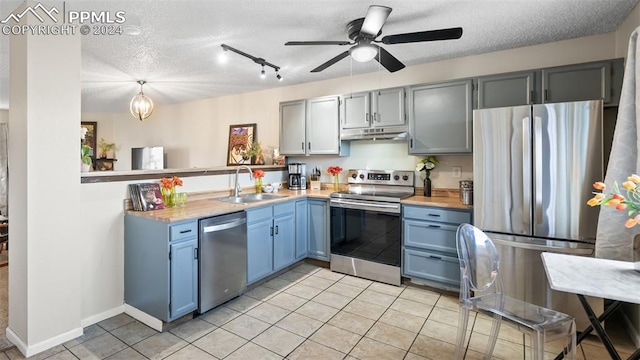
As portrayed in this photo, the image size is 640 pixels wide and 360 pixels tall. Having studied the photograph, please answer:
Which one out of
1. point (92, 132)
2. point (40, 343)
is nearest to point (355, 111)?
point (40, 343)

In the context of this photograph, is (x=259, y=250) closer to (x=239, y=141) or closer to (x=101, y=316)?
(x=101, y=316)

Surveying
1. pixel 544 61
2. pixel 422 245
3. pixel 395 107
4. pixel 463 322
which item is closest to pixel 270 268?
pixel 422 245

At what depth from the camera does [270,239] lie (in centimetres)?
322

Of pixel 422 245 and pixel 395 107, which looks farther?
pixel 395 107

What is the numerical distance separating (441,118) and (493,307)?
199cm

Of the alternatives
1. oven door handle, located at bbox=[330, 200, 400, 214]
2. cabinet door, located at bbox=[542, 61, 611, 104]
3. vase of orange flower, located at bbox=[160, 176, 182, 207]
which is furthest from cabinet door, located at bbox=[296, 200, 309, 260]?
cabinet door, located at bbox=[542, 61, 611, 104]

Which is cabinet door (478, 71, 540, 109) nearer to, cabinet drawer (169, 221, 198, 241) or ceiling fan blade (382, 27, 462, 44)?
ceiling fan blade (382, 27, 462, 44)

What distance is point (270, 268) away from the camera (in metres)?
3.22

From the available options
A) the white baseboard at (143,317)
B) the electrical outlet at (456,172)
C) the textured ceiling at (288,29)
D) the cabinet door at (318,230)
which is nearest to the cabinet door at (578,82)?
the textured ceiling at (288,29)

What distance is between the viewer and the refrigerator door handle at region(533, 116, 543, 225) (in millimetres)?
2352

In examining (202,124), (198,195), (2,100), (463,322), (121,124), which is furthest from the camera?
(121,124)

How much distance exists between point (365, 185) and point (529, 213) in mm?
1904

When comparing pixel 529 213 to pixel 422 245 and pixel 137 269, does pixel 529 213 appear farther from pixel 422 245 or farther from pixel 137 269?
pixel 137 269

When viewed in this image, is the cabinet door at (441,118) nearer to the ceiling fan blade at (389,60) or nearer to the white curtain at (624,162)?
the ceiling fan blade at (389,60)
